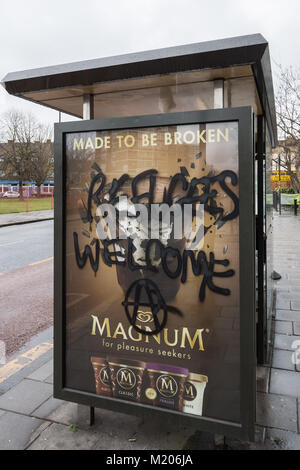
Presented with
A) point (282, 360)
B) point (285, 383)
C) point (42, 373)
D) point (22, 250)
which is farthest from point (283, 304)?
point (22, 250)

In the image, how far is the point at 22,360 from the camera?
4125 mm

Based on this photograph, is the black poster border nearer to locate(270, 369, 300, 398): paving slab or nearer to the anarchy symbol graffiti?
the anarchy symbol graffiti

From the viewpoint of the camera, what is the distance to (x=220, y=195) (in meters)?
2.28

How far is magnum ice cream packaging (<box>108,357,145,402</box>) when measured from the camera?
2.53 meters

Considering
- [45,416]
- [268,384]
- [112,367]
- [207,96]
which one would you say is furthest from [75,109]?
[268,384]

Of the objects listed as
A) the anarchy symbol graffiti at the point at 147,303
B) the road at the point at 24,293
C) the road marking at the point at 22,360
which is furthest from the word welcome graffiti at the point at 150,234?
the road at the point at 24,293

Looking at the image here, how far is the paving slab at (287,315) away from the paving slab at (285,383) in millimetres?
1639

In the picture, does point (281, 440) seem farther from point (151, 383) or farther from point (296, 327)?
point (296, 327)

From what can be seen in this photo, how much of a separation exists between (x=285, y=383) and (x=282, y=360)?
52cm

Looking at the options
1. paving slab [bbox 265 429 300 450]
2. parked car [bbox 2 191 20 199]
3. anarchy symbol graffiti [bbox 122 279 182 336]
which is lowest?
paving slab [bbox 265 429 300 450]

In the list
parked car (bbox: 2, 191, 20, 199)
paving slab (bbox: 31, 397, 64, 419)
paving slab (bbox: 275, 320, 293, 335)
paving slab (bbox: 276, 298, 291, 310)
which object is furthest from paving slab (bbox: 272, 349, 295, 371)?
parked car (bbox: 2, 191, 20, 199)

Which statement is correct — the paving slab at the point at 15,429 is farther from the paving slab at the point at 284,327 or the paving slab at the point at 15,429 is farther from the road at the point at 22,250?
the road at the point at 22,250
